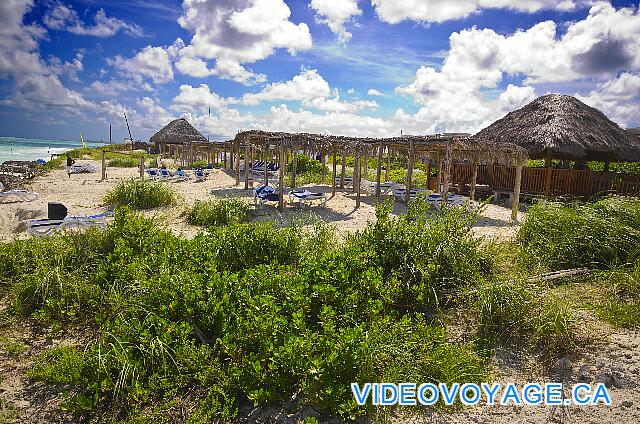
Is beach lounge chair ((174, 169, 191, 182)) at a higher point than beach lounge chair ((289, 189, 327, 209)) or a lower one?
higher

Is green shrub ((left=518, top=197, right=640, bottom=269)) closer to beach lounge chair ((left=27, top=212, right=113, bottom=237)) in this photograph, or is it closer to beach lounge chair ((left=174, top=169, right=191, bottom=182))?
beach lounge chair ((left=27, top=212, right=113, bottom=237))

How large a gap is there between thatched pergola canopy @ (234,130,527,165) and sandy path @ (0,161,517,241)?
1822 mm

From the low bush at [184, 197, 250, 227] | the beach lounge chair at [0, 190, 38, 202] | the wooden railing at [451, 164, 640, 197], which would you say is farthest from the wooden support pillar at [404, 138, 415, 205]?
the beach lounge chair at [0, 190, 38, 202]

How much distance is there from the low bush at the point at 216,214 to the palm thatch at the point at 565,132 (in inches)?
Answer: 342

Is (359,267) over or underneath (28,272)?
over

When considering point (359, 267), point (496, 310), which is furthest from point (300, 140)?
point (496, 310)

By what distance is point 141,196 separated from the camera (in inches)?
418

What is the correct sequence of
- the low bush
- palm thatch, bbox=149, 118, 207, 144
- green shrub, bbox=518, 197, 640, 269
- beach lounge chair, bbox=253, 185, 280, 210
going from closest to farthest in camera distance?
green shrub, bbox=518, 197, 640, 269 → the low bush → beach lounge chair, bbox=253, 185, 280, 210 → palm thatch, bbox=149, 118, 207, 144

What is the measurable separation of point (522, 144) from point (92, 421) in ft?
47.7

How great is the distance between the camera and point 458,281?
460 centimetres

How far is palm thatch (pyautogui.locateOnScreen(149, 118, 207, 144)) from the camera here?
33.7m

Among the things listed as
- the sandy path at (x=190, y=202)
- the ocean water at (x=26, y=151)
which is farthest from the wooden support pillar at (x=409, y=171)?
the ocean water at (x=26, y=151)

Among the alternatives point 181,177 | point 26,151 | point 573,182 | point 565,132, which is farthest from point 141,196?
point 26,151

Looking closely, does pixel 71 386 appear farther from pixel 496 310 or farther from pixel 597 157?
pixel 597 157
